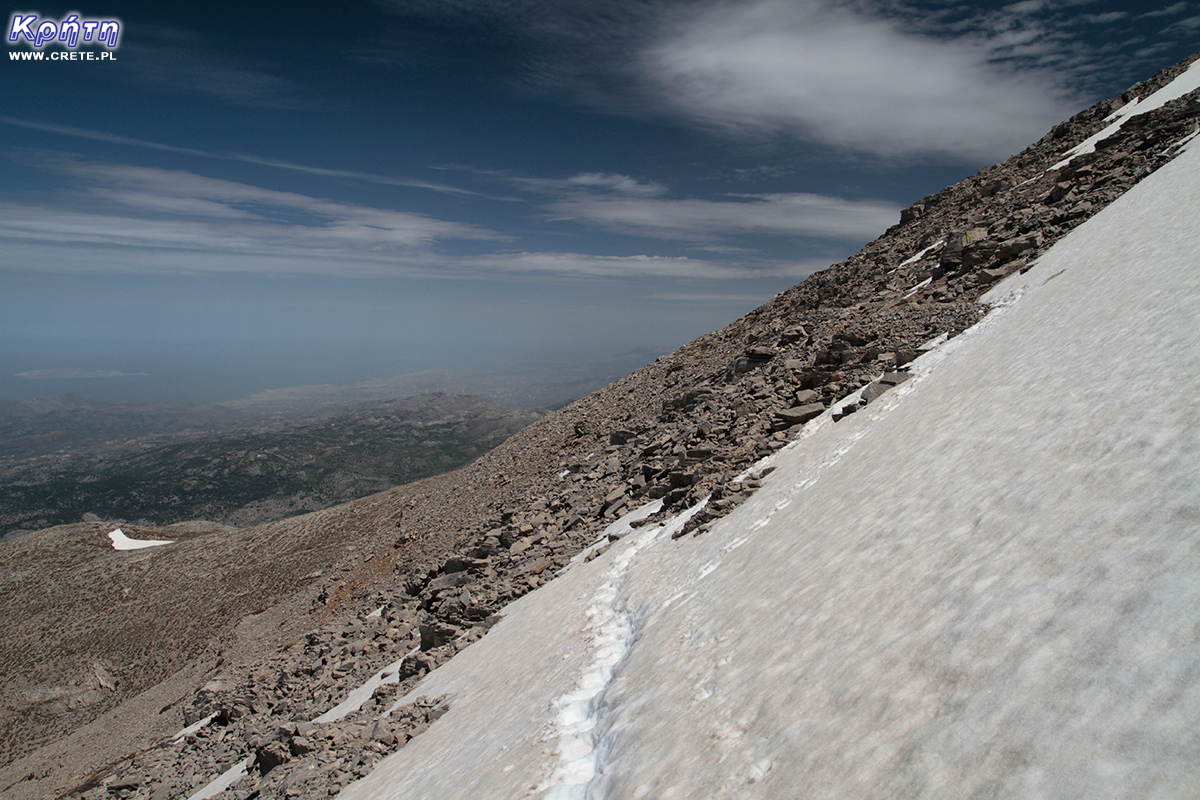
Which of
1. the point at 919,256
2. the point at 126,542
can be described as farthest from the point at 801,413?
the point at 126,542

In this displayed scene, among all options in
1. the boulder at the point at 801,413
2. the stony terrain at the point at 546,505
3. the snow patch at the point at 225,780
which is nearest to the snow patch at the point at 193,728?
the stony terrain at the point at 546,505

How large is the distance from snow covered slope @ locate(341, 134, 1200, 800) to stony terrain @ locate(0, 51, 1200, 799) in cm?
316

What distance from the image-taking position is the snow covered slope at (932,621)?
366 centimetres

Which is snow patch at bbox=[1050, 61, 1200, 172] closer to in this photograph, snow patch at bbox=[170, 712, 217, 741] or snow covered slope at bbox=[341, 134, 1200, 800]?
snow covered slope at bbox=[341, 134, 1200, 800]

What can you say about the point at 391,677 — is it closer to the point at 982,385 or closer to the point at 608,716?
the point at 608,716

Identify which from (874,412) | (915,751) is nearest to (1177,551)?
(915,751)

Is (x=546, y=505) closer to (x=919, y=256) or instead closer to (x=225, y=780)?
(x=225, y=780)

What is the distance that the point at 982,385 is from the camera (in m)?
11.1

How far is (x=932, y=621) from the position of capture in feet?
17.3

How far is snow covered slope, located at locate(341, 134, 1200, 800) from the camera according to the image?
144 inches

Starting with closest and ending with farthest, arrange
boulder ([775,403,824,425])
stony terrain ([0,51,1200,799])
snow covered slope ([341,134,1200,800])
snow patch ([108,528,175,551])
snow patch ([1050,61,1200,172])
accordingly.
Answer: snow covered slope ([341,134,1200,800]) < stony terrain ([0,51,1200,799]) < boulder ([775,403,824,425]) < snow patch ([1050,61,1200,172]) < snow patch ([108,528,175,551])

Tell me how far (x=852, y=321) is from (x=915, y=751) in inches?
878

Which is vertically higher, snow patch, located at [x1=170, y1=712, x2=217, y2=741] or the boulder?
the boulder

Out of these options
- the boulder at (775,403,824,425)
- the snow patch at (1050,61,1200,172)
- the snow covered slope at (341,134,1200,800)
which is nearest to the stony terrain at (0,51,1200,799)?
the boulder at (775,403,824,425)
